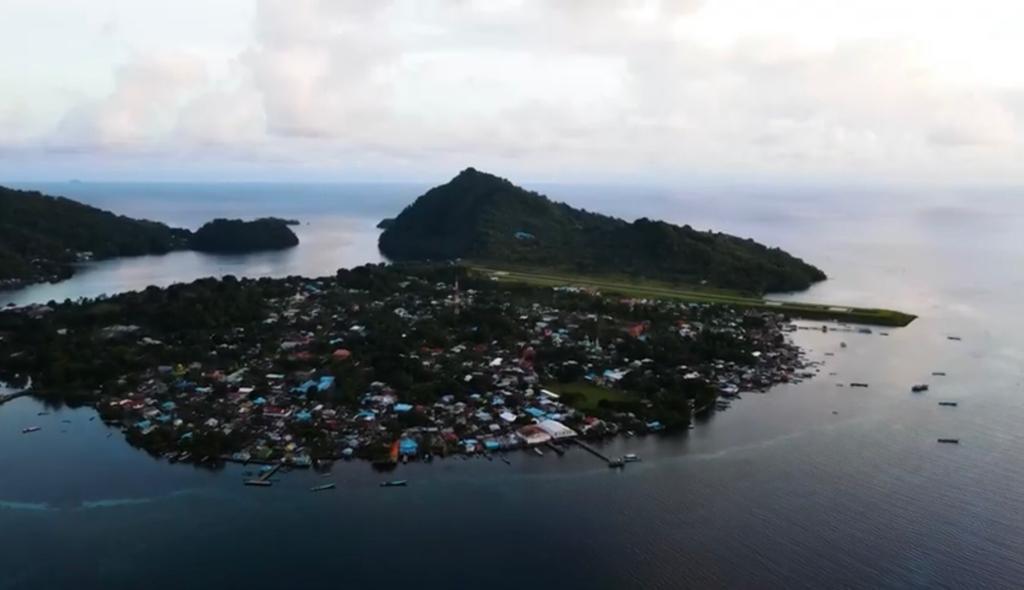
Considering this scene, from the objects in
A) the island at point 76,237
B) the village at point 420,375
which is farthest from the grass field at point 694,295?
the island at point 76,237

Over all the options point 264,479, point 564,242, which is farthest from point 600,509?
point 564,242

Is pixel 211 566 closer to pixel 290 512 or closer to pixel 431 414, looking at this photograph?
pixel 290 512

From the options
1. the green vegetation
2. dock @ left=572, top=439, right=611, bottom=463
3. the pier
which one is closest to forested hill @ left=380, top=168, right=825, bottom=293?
the green vegetation

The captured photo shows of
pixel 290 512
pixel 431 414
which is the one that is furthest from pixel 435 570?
pixel 431 414

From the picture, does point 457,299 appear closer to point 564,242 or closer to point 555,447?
point 555,447

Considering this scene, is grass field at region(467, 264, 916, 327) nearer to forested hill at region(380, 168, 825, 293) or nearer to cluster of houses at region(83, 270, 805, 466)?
forested hill at region(380, 168, 825, 293)

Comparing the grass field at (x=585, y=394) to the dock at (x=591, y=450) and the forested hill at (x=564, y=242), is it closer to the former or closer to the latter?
the dock at (x=591, y=450)

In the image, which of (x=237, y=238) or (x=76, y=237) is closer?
(x=76, y=237)
